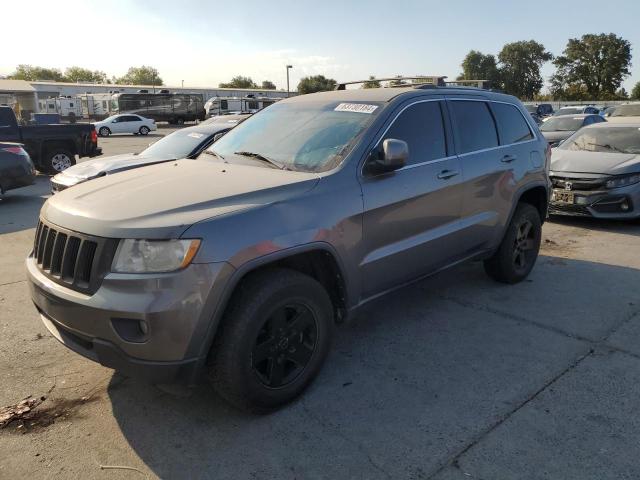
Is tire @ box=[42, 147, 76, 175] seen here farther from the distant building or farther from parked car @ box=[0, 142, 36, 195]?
the distant building

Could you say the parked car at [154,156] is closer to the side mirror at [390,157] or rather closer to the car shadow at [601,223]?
the side mirror at [390,157]

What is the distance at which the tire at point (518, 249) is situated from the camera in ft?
16.8

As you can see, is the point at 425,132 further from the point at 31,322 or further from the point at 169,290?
the point at 31,322

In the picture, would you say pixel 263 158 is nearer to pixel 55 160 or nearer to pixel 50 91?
pixel 55 160

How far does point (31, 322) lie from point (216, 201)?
258 cm

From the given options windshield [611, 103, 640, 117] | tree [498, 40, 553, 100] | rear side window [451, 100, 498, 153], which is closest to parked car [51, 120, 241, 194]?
rear side window [451, 100, 498, 153]

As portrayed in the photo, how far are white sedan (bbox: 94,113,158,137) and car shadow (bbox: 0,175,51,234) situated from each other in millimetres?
23664

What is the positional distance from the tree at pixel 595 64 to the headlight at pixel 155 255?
89543 millimetres

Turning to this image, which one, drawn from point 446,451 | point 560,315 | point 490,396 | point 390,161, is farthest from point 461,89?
point 446,451

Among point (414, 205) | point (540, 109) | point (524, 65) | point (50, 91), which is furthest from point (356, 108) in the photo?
point (524, 65)

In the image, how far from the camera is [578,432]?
294 centimetres

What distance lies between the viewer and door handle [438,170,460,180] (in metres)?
4.10

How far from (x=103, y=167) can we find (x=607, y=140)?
8.19m

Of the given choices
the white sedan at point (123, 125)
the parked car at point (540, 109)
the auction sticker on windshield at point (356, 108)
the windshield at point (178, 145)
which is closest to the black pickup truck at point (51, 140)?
the windshield at point (178, 145)
